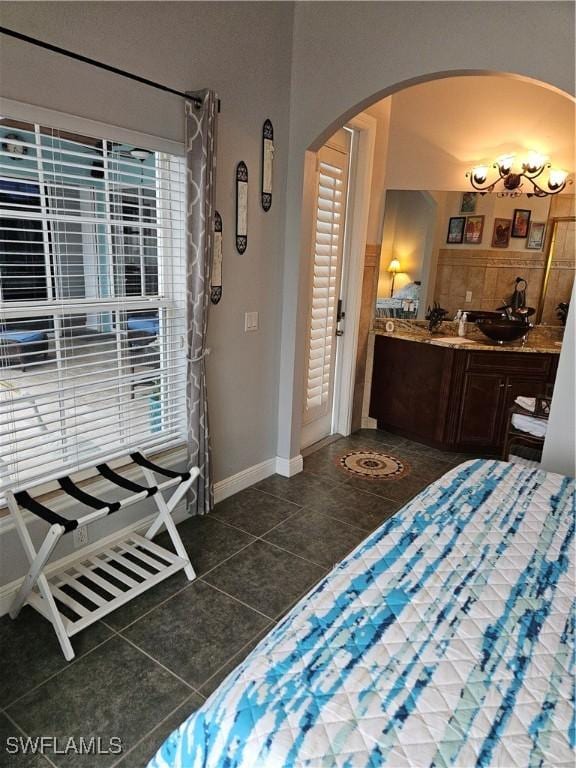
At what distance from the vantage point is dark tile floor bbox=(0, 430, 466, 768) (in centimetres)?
171

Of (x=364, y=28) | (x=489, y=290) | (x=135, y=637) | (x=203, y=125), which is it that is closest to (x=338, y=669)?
(x=135, y=637)

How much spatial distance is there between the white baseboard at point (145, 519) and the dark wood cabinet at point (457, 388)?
3.99ft

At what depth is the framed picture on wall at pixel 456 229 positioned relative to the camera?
14.4 feet

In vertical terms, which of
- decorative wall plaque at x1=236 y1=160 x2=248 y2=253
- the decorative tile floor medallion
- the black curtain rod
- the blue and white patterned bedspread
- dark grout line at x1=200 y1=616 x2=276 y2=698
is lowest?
dark grout line at x1=200 y1=616 x2=276 y2=698

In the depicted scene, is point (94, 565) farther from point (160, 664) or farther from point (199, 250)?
point (199, 250)

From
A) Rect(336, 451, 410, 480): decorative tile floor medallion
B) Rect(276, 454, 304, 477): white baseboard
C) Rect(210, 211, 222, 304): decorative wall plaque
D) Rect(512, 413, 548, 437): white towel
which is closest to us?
A: Rect(210, 211, 222, 304): decorative wall plaque

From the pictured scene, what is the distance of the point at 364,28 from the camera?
2.77 meters

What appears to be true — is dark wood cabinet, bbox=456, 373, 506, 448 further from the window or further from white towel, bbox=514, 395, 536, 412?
the window

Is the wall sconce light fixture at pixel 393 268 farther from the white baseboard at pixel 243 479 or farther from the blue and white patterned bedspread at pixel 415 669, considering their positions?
the blue and white patterned bedspread at pixel 415 669

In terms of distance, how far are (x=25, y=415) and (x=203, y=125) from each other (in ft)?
5.18

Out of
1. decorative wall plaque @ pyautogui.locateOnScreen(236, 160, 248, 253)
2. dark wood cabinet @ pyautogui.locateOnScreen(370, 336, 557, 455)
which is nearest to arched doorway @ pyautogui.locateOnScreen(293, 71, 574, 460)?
dark wood cabinet @ pyautogui.locateOnScreen(370, 336, 557, 455)

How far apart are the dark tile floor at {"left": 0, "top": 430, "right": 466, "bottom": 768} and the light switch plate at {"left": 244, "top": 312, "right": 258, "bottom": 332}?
3.56 ft

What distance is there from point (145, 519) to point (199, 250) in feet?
4.83

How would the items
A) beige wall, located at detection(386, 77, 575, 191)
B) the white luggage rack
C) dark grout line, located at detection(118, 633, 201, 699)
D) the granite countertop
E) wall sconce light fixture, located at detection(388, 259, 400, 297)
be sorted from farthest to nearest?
wall sconce light fixture, located at detection(388, 259, 400, 297)
beige wall, located at detection(386, 77, 575, 191)
the granite countertop
the white luggage rack
dark grout line, located at detection(118, 633, 201, 699)
